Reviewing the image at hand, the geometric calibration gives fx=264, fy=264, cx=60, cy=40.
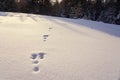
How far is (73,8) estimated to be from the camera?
16.7 metres

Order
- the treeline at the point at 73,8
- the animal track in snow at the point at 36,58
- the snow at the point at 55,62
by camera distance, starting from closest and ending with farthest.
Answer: the snow at the point at 55,62 → the animal track in snow at the point at 36,58 → the treeline at the point at 73,8

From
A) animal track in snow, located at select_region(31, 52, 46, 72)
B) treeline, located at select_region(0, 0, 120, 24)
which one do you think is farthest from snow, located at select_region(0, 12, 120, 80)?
treeline, located at select_region(0, 0, 120, 24)

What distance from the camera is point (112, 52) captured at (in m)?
3.43

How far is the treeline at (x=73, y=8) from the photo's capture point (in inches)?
640

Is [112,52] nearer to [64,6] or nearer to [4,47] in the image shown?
[4,47]

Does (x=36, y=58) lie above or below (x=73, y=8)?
above

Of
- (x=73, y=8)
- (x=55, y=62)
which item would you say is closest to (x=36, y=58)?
(x=55, y=62)

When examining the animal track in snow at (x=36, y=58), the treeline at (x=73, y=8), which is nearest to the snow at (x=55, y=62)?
the animal track in snow at (x=36, y=58)

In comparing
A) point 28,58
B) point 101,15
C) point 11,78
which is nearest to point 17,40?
point 28,58

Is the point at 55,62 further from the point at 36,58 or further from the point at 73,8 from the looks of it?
the point at 73,8

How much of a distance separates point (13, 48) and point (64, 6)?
14539mm

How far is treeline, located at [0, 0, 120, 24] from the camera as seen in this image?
640 inches

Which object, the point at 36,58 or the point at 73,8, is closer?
the point at 36,58

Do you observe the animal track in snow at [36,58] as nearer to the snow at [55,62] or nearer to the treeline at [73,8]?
the snow at [55,62]
